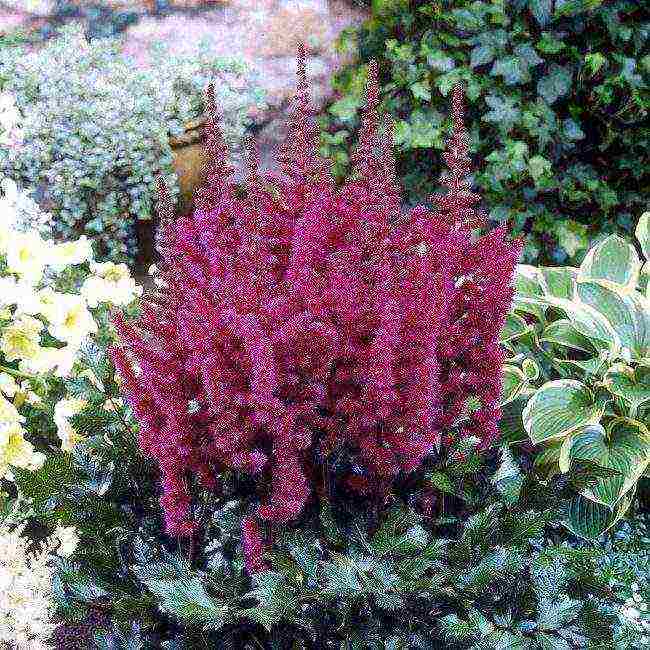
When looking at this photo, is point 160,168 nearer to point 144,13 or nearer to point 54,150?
point 54,150

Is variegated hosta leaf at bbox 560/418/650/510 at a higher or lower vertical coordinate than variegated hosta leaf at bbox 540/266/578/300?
lower

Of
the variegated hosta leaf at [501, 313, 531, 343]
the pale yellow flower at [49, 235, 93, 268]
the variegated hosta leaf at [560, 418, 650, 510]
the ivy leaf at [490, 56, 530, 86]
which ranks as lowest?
the variegated hosta leaf at [560, 418, 650, 510]

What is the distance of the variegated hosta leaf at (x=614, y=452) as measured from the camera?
2.17 m

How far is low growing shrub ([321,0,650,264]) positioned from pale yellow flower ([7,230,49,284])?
216 cm

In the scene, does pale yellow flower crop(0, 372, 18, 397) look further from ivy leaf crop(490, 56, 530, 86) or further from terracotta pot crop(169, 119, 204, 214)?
ivy leaf crop(490, 56, 530, 86)

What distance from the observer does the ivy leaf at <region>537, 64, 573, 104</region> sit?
3.59m

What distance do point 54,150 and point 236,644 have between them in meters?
2.29

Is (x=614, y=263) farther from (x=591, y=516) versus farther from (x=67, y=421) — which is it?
(x=67, y=421)

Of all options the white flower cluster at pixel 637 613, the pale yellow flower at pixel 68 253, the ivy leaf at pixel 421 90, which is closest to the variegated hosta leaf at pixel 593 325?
the white flower cluster at pixel 637 613

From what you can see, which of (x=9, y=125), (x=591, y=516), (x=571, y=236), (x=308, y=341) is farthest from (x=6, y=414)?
(x=571, y=236)

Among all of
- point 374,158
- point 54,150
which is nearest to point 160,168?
point 54,150

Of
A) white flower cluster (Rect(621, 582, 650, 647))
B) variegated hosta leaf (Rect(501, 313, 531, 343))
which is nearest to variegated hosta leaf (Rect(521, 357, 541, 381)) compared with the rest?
variegated hosta leaf (Rect(501, 313, 531, 343))

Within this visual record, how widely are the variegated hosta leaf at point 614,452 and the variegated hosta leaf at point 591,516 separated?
0.03 m

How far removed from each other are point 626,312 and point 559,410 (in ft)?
1.47
